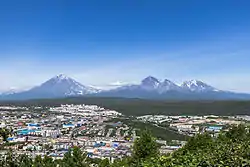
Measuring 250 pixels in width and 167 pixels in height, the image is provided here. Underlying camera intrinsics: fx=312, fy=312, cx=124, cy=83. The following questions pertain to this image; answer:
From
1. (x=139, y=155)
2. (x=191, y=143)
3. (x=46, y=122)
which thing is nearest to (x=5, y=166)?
(x=139, y=155)

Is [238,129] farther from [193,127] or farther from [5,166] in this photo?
[193,127]

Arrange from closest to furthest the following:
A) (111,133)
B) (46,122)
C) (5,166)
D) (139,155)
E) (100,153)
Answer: (5,166) → (139,155) → (100,153) → (111,133) → (46,122)

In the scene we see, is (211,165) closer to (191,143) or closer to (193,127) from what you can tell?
(191,143)

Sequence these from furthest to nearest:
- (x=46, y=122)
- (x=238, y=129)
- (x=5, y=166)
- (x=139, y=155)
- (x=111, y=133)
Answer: (x=46, y=122) → (x=111, y=133) → (x=238, y=129) → (x=139, y=155) → (x=5, y=166)

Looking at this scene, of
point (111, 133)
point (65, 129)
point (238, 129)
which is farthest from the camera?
point (65, 129)

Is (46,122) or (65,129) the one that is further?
(46,122)

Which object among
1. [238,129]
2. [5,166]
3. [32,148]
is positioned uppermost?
[238,129]

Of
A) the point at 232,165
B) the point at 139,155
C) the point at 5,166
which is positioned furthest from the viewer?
the point at 139,155

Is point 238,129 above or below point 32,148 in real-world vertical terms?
above

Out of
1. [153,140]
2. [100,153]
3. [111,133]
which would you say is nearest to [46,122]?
[111,133]
